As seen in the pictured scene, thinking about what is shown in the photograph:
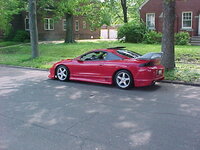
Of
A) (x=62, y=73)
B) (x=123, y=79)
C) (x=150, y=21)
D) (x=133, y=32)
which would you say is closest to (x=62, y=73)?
(x=62, y=73)

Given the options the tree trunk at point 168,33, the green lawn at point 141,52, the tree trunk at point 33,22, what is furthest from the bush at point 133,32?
the tree trunk at point 168,33

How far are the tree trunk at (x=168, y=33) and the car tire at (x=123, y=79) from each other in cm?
319

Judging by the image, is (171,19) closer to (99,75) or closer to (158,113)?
(99,75)

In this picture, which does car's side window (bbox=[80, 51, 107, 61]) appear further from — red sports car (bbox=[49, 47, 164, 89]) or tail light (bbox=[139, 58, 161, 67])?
tail light (bbox=[139, 58, 161, 67])

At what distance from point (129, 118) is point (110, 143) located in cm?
134

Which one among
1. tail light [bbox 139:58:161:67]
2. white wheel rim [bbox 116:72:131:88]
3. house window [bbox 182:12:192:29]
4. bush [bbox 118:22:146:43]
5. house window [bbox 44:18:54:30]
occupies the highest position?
house window [bbox 44:18:54:30]

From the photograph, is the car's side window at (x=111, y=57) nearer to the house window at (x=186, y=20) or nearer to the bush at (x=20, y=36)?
the house window at (x=186, y=20)

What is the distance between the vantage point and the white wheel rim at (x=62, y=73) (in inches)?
380

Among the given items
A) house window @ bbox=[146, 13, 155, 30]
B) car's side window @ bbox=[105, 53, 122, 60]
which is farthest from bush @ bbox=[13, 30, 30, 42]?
car's side window @ bbox=[105, 53, 122, 60]

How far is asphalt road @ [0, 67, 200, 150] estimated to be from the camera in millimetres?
4129

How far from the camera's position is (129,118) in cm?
534

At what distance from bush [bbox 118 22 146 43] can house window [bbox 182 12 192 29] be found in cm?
427

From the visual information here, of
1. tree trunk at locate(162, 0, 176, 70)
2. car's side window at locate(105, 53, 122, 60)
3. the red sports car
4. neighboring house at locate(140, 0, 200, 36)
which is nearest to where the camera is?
the red sports car

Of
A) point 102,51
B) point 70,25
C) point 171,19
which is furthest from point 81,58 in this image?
point 70,25
